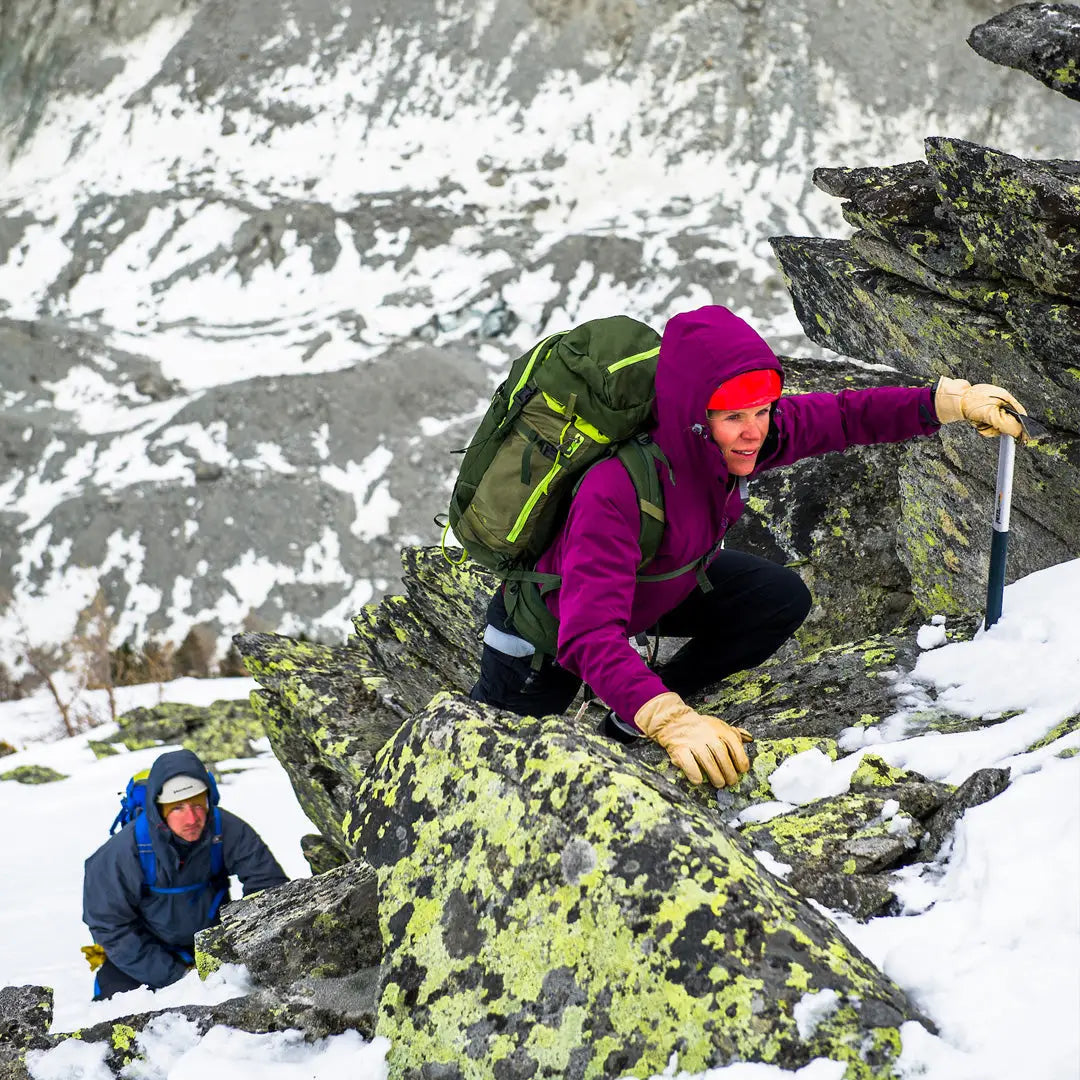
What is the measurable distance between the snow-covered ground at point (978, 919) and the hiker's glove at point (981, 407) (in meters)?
0.99

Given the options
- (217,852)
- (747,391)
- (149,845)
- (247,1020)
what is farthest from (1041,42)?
(149,845)

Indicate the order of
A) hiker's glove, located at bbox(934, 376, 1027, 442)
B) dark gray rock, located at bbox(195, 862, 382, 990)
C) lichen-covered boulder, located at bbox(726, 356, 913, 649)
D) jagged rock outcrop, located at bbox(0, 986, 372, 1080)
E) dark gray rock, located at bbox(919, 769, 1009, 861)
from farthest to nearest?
lichen-covered boulder, located at bbox(726, 356, 913, 649)
hiker's glove, located at bbox(934, 376, 1027, 442)
dark gray rock, located at bbox(195, 862, 382, 990)
dark gray rock, located at bbox(919, 769, 1009, 861)
jagged rock outcrop, located at bbox(0, 986, 372, 1080)

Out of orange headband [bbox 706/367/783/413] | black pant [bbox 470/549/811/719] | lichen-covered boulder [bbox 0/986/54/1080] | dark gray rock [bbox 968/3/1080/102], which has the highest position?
dark gray rock [bbox 968/3/1080/102]

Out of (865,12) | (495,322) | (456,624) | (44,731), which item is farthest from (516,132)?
(456,624)

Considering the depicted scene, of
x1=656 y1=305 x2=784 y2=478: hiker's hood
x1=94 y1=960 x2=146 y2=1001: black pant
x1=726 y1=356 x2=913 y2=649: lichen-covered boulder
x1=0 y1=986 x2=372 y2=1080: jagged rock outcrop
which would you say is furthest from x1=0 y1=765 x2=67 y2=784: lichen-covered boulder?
x1=656 y1=305 x2=784 y2=478: hiker's hood

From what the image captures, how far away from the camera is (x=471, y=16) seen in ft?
248

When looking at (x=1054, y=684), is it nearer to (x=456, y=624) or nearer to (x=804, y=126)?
(x=456, y=624)

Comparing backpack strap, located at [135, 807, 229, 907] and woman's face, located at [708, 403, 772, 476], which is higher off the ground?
woman's face, located at [708, 403, 772, 476]

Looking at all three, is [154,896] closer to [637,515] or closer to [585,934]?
[637,515]

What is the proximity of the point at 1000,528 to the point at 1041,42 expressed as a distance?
158 inches

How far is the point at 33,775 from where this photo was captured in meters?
23.6

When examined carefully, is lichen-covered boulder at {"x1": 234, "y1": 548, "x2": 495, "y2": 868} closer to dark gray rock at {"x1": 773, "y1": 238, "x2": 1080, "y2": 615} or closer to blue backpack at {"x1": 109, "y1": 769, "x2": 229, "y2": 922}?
blue backpack at {"x1": 109, "y1": 769, "x2": 229, "y2": 922}

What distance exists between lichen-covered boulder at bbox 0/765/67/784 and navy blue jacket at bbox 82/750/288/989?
641 inches

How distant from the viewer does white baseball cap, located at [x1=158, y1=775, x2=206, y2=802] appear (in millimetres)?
8570
